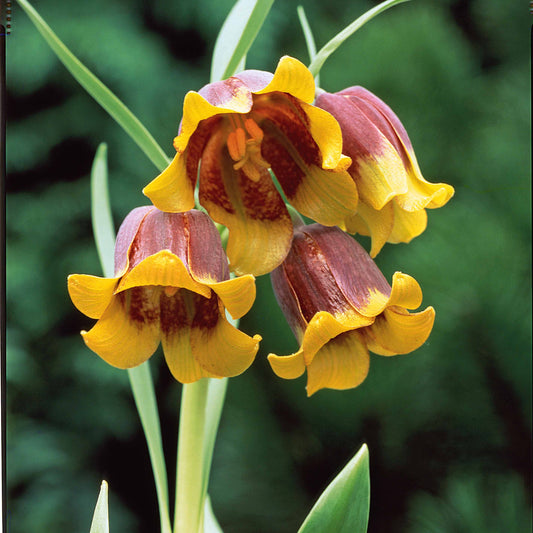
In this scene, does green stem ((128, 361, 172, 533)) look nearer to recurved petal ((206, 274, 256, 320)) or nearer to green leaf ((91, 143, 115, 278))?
green leaf ((91, 143, 115, 278))

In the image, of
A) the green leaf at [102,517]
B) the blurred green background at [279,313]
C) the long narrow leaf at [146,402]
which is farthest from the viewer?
the blurred green background at [279,313]

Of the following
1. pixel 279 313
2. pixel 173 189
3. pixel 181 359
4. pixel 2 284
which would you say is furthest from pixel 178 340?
pixel 279 313

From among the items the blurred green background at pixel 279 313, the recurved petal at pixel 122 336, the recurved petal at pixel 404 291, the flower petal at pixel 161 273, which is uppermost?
the flower petal at pixel 161 273

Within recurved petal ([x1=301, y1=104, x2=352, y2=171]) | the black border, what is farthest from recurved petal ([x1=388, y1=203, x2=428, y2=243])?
the black border

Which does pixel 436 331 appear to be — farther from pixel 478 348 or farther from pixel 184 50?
pixel 184 50

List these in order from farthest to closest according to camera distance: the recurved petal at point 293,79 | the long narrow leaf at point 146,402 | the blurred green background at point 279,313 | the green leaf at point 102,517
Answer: the blurred green background at point 279,313 → the long narrow leaf at point 146,402 → the green leaf at point 102,517 → the recurved petal at point 293,79

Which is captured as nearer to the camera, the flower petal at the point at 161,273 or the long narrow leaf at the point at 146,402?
the flower petal at the point at 161,273

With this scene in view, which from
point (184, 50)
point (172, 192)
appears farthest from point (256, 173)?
point (184, 50)

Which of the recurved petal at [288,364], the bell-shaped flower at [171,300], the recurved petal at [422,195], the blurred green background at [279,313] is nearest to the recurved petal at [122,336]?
the bell-shaped flower at [171,300]

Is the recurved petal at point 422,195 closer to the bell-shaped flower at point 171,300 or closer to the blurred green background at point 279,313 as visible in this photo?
the bell-shaped flower at point 171,300
